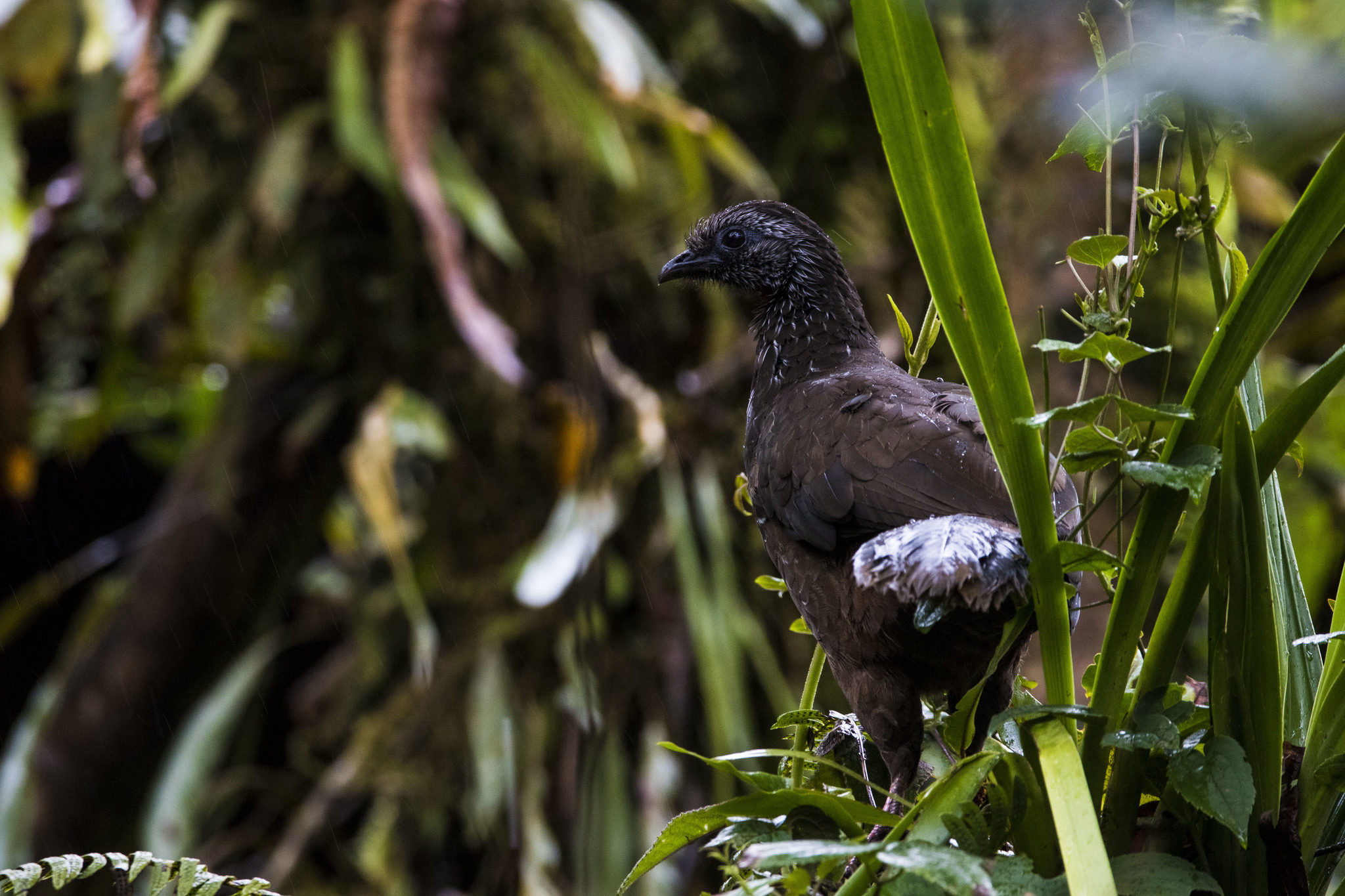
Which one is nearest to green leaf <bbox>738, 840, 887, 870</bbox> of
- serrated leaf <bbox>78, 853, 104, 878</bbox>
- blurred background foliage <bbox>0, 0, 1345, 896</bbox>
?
serrated leaf <bbox>78, 853, 104, 878</bbox>

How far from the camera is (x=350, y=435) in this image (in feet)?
17.1

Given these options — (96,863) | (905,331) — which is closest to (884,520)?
(905,331)

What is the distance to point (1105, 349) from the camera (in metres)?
1.01

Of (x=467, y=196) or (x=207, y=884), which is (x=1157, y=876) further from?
(x=467, y=196)

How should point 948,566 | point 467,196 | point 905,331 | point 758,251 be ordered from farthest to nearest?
point 467,196
point 758,251
point 905,331
point 948,566

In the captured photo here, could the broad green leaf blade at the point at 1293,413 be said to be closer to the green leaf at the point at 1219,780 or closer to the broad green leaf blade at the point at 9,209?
the green leaf at the point at 1219,780

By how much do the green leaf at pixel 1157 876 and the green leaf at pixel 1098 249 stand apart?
0.55 metres

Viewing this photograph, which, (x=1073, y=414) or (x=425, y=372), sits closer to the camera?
(x=1073, y=414)

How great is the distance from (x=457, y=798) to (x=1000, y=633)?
3479 millimetres

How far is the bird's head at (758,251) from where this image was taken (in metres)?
2.20

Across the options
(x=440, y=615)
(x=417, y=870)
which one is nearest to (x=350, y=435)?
(x=440, y=615)

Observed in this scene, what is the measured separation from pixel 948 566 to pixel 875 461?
446mm

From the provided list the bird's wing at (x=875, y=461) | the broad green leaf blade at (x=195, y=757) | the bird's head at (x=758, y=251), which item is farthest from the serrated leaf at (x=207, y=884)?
the broad green leaf blade at (x=195, y=757)

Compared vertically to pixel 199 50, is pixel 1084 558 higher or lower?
lower
